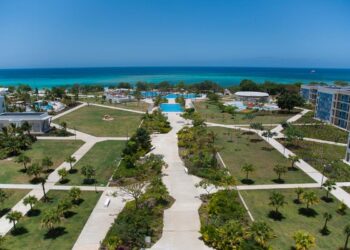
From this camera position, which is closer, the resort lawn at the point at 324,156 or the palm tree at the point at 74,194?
the palm tree at the point at 74,194

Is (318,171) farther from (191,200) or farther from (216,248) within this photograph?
(216,248)

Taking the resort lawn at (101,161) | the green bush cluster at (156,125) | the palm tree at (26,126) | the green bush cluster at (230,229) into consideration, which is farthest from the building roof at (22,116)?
the green bush cluster at (230,229)

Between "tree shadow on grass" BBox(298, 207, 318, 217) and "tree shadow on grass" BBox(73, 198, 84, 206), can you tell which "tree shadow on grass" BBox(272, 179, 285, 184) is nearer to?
"tree shadow on grass" BBox(298, 207, 318, 217)

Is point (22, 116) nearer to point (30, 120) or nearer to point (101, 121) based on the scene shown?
point (30, 120)

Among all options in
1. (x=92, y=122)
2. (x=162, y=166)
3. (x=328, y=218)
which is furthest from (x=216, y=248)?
(x=92, y=122)

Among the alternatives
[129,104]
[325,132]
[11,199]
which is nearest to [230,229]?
[11,199]

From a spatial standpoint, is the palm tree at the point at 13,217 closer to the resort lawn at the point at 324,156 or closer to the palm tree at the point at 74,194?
the palm tree at the point at 74,194

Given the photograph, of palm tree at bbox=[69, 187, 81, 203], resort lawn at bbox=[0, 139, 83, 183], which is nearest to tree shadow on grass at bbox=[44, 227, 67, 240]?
palm tree at bbox=[69, 187, 81, 203]
